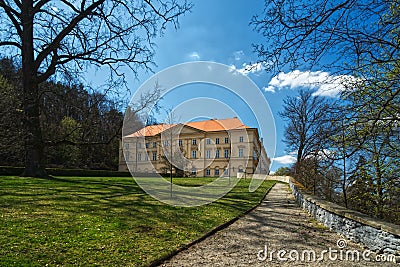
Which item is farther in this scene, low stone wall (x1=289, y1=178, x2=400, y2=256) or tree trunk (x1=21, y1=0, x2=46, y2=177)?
tree trunk (x1=21, y1=0, x2=46, y2=177)

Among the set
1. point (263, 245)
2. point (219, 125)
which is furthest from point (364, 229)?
point (219, 125)

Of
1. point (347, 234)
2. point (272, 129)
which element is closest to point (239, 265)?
point (347, 234)

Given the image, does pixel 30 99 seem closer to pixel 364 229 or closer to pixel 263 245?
pixel 263 245

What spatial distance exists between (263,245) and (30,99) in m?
7.21

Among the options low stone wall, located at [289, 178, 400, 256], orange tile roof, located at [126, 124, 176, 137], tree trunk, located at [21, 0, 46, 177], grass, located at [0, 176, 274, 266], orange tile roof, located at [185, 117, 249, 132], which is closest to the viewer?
grass, located at [0, 176, 274, 266]

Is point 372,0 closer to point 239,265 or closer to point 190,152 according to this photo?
point 239,265

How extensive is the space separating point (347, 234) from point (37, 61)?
615 inches

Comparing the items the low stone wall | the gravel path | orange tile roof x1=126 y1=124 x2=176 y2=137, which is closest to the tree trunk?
orange tile roof x1=126 y1=124 x2=176 y2=137

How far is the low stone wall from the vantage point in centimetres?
391

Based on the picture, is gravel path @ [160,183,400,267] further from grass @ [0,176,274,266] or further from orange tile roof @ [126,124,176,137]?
orange tile roof @ [126,124,176,137]

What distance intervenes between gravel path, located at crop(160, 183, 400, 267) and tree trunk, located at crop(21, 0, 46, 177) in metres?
6.05

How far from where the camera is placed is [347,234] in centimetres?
521

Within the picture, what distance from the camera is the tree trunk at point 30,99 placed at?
780cm

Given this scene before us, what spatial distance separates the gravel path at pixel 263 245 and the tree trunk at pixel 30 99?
19.9 ft
